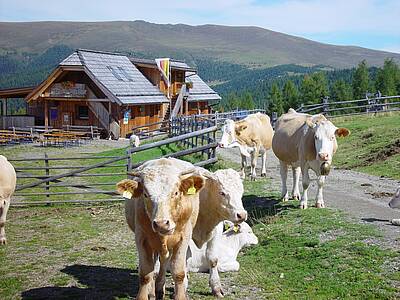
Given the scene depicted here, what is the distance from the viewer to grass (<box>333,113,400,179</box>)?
17.2m

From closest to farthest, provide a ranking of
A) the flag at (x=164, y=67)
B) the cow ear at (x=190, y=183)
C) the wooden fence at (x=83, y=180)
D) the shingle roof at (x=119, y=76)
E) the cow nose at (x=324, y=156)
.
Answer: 1. the cow ear at (x=190, y=183)
2. the cow nose at (x=324, y=156)
3. the wooden fence at (x=83, y=180)
4. the shingle roof at (x=119, y=76)
5. the flag at (x=164, y=67)

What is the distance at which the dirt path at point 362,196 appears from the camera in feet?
32.6

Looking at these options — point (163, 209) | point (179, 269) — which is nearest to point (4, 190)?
point (179, 269)

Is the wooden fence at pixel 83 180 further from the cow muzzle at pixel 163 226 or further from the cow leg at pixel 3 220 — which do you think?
the cow muzzle at pixel 163 226

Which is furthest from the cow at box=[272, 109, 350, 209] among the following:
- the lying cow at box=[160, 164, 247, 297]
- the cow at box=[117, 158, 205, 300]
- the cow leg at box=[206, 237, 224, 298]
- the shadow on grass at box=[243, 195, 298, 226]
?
the cow at box=[117, 158, 205, 300]

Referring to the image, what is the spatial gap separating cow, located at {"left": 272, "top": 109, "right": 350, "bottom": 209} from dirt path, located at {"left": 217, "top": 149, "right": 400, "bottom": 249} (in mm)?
730

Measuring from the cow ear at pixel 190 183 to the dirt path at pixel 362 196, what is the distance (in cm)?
411

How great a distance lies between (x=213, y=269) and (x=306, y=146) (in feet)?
16.7

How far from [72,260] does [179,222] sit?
3573mm

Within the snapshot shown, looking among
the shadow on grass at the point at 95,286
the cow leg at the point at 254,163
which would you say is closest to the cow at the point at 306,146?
the cow leg at the point at 254,163

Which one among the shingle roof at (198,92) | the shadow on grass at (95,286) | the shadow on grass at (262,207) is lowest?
the shadow on grass at (95,286)

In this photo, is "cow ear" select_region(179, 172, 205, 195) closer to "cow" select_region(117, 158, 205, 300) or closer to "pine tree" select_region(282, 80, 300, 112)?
"cow" select_region(117, 158, 205, 300)

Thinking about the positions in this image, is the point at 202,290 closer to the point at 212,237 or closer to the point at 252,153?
the point at 212,237

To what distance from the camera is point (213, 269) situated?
287 inches
